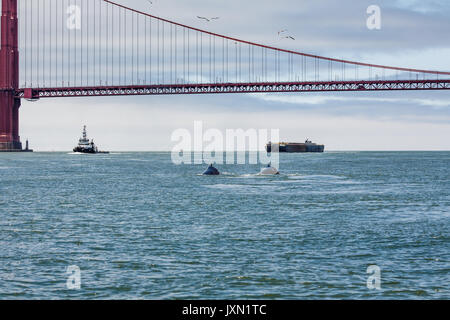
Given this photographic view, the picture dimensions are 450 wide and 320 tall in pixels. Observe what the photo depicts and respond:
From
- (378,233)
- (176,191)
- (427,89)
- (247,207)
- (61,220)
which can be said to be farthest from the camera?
(427,89)

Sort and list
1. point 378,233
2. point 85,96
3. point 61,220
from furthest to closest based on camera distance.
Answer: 1. point 85,96
2. point 61,220
3. point 378,233

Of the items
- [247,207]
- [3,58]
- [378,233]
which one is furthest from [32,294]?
[3,58]

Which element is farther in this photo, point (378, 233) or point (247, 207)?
point (247, 207)

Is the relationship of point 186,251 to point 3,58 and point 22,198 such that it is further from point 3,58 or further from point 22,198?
point 3,58

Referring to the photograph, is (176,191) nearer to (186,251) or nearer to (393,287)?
(186,251)

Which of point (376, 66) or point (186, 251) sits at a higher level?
point (376, 66)

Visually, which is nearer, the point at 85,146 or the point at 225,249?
the point at 225,249

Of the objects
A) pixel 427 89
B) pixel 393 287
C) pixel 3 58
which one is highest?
pixel 3 58

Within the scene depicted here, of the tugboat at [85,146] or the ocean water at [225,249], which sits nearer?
the ocean water at [225,249]

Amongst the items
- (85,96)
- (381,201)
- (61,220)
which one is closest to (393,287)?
(61,220)

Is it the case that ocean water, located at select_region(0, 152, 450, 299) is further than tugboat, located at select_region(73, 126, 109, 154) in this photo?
No

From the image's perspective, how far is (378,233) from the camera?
21.8m

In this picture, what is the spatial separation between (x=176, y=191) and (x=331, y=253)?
26654 mm

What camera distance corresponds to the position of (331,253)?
17.6 meters
